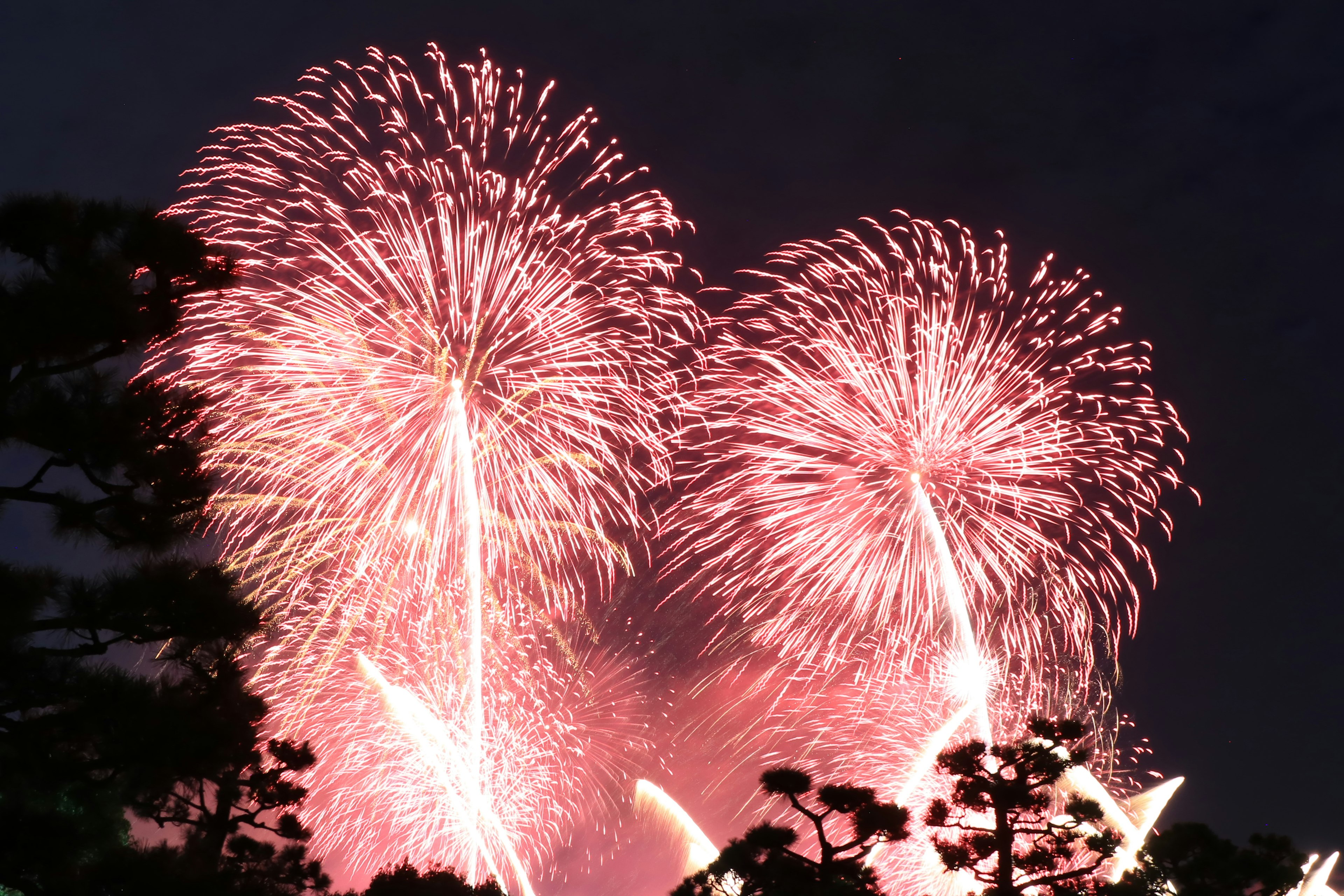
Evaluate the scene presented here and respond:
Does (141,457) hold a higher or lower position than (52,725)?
higher

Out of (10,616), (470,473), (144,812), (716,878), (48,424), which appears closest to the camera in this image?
(10,616)

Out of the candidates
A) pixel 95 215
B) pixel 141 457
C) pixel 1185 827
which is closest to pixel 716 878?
pixel 1185 827

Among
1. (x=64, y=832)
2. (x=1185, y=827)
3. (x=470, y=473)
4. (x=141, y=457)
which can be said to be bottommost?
(x=1185, y=827)

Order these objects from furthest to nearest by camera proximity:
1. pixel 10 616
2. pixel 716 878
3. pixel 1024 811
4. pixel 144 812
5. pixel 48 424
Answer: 1. pixel 716 878
2. pixel 1024 811
3. pixel 144 812
4. pixel 48 424
5. pixel 10 616

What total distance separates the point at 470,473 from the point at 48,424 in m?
13.3

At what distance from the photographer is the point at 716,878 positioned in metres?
20.3

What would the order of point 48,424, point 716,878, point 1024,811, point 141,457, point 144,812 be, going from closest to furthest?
1. point 48,424
2. point 141,457
3. point 144,812
4. point 1024,811
5. point 716,878

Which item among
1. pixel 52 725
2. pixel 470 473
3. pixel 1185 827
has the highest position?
pixel 470 473

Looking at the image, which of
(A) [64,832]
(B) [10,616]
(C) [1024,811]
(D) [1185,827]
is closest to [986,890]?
(C) [1024,811]

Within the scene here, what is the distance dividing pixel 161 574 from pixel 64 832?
9.09 feet

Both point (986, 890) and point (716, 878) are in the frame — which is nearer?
point (986, 890)

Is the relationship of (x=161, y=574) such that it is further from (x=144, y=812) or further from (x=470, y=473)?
(x=470, y=473)

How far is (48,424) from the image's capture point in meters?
10.9

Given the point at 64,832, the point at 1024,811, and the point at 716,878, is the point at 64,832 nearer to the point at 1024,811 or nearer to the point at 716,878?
the point at 716,878
